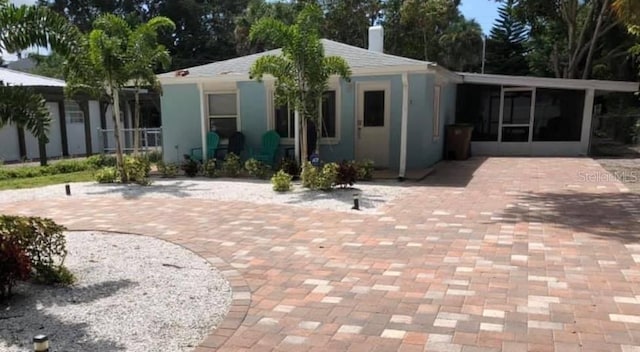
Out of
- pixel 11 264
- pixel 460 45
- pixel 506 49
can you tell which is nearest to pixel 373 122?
pixel 11 264

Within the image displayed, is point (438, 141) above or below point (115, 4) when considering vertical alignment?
below

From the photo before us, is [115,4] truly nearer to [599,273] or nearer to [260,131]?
[260,131]

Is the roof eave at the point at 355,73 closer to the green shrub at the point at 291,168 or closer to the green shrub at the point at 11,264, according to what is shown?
the green shrub at the point at 291,168

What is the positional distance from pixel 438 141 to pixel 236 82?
574 centimetres

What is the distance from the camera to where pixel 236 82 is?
12414mm

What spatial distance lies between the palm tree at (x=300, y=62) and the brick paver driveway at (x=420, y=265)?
2.54m

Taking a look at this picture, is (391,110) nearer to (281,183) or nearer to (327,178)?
(327,178)

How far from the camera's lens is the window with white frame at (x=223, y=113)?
42.1 feet

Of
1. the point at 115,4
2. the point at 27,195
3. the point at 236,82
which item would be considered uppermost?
the point at 115,4

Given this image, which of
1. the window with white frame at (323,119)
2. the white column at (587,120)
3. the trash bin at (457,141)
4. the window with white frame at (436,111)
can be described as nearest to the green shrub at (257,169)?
the window with white frame at (323,119)

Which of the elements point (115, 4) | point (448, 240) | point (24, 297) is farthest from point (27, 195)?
point (115, 4)

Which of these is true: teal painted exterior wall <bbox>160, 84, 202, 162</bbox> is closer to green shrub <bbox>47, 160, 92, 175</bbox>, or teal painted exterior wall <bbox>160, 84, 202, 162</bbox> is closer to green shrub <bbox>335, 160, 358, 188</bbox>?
green shrub <bbox>47, 160, 92, 175</bbox>

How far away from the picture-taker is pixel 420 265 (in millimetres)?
4730

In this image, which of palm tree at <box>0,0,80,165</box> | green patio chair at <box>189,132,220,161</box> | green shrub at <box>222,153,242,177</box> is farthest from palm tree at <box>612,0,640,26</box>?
palm tree at <box>0,0,80,165</box>
